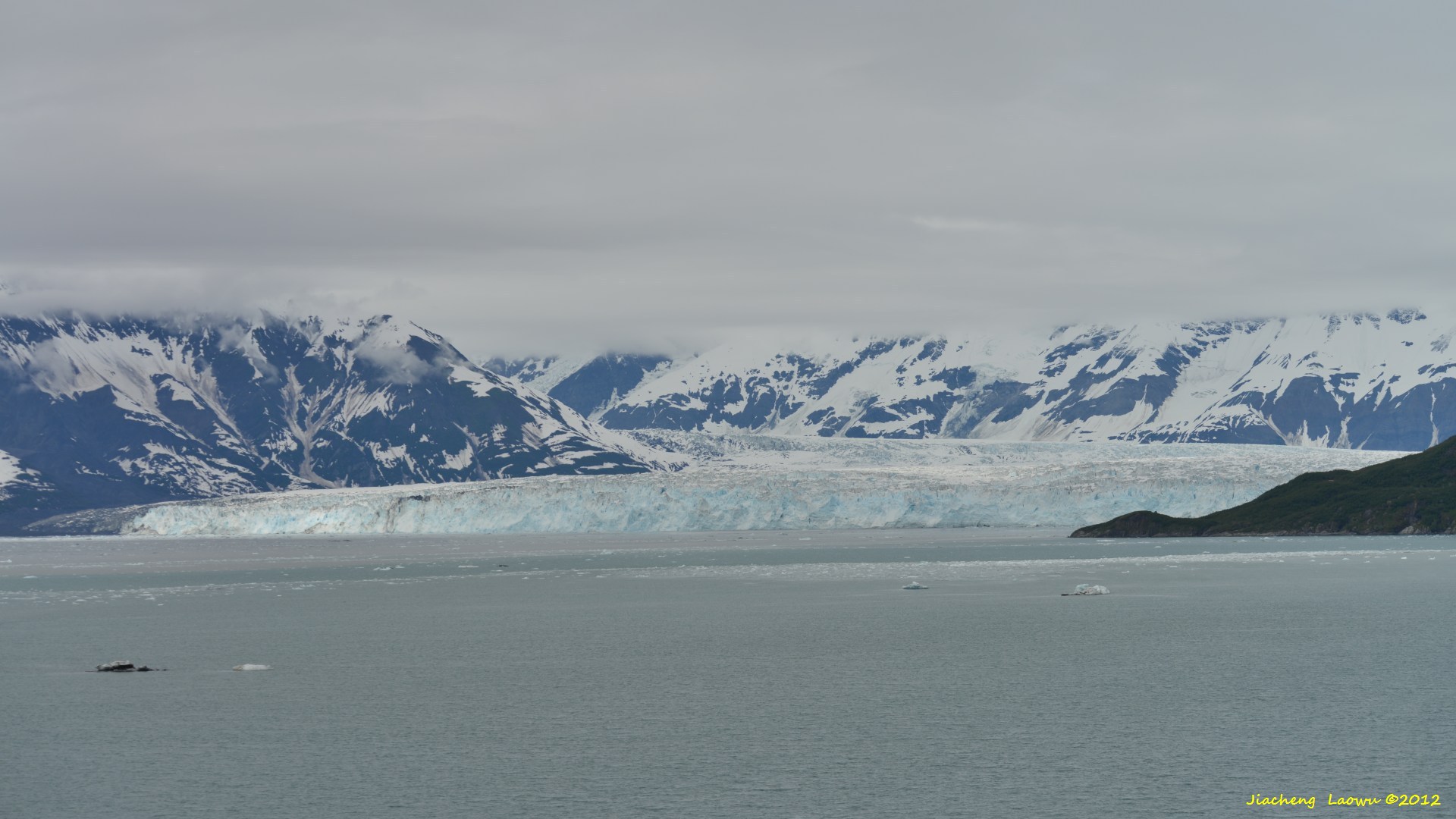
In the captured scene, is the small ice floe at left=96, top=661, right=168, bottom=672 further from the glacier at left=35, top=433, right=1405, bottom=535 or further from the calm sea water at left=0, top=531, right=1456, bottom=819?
the glacier at left=35, top=433, right=1405, bottom=535

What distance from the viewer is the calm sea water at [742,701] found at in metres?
20.1

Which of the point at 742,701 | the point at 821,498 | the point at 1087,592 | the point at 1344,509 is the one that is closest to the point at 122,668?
the point at 742,701

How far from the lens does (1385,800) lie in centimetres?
1900

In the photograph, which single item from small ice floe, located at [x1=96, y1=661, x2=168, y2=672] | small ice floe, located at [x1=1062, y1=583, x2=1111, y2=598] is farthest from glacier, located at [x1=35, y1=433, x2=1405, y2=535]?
small ice floe, located at [x1=96, y1=661, x2=168, y2=672]

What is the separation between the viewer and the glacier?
107m

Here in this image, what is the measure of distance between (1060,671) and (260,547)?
9869 cm

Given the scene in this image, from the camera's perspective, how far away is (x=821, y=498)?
11250cm

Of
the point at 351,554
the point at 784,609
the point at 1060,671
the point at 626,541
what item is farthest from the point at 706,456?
the point at 1060,671

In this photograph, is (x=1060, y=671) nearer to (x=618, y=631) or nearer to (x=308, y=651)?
(x=618, y=631)

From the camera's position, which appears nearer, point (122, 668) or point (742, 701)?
point (742, 701)

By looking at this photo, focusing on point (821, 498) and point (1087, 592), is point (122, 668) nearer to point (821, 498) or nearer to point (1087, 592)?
point (1087, 592)

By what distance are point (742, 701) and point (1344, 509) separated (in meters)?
81.6

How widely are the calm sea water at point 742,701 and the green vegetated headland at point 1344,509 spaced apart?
1698 inches

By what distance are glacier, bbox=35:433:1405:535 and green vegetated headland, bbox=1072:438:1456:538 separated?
8.24ft
